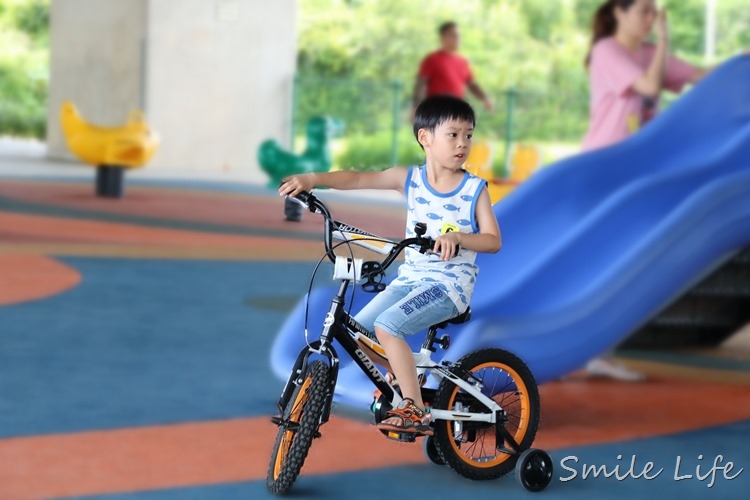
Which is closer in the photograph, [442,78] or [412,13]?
[442,78]

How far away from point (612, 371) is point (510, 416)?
1953 millimetres

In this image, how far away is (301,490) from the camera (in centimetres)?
375

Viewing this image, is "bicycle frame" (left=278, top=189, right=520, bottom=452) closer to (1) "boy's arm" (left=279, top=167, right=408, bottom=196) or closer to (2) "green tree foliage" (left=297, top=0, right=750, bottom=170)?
(1) "boy's arm" (left=279, top=167, right=408, bottom=196)

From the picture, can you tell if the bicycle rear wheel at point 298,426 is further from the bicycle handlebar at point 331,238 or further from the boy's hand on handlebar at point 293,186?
Result: the boy's hand on handlebar at point 293,186

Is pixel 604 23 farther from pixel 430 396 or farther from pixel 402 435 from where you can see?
pixel 402 435

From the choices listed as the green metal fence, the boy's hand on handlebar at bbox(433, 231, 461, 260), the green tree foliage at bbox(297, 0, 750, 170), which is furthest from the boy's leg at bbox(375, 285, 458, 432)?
the green tree foliage at bbox(297, 0, 750, 170)

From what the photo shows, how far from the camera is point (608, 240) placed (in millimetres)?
5965

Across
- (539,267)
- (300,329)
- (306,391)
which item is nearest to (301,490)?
(306,391)

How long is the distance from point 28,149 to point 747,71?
2012cm

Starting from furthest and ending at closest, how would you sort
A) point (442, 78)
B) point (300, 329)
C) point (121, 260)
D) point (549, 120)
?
point (549, 120) → point (442, 78) → point (121, 260) → point (300, 329)

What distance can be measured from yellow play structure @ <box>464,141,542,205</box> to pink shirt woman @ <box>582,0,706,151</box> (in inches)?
29.8

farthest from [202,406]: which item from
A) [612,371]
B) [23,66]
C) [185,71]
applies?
[23,66]

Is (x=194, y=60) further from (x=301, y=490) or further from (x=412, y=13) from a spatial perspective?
(x=301, y=490)

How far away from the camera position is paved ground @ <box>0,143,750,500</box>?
12.8 feet
